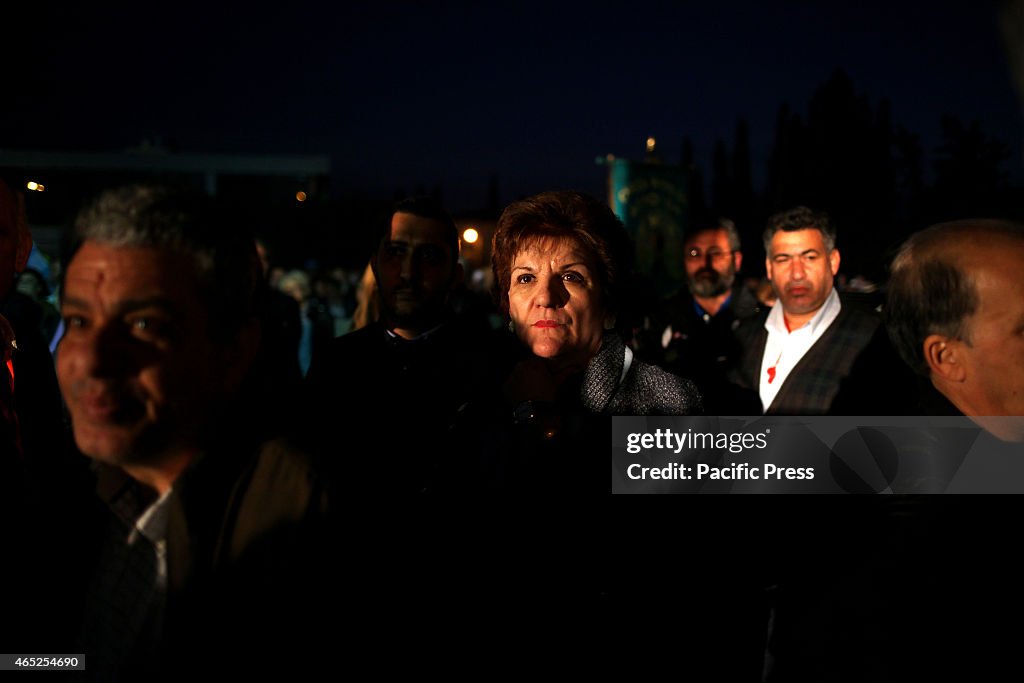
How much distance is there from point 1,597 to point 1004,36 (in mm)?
2988

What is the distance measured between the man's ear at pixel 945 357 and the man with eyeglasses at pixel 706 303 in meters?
3.22

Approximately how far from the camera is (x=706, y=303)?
5512 millimetres

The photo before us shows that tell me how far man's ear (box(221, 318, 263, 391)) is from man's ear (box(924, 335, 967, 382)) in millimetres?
1471

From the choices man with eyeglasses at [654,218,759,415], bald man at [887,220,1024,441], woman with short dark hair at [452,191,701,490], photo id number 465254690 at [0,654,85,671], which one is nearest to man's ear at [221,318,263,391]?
photo id number 465254690 at [0,654,85,671]

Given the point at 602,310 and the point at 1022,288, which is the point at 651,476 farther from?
the point at 1022,288

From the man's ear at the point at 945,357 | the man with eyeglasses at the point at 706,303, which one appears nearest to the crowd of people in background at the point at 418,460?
the man's ear at the point at 945,357

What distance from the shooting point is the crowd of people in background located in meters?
1.31

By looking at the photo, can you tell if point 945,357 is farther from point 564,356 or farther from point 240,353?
point 240,353

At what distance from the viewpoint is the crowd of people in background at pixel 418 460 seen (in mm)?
1312

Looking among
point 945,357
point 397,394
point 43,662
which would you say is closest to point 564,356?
point 397,394

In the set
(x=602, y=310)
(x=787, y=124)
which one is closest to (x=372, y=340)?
(x=602, y=310)

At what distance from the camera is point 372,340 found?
135 inches

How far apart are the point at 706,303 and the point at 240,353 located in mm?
4523

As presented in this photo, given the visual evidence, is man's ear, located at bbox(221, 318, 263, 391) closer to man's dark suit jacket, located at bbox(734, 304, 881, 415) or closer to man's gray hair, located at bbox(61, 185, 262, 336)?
man's gray hair, located at bbox(61, 185, 262, 336)
